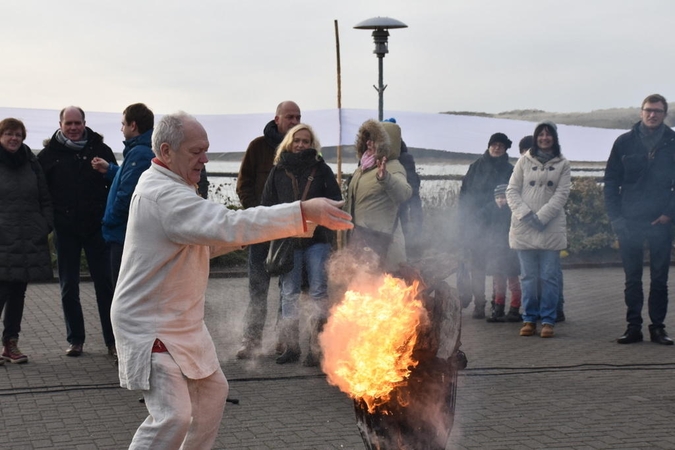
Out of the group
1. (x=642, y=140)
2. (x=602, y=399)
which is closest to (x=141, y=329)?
(x=602, y=399)

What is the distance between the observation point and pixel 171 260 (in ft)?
14.3

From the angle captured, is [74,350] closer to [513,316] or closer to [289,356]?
[289,356]

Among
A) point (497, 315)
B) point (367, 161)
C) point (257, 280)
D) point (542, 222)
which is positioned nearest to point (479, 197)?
point (497, 315)

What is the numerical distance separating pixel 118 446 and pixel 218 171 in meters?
11.6

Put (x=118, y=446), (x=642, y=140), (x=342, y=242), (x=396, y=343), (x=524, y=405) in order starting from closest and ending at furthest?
(x=396, y=343) → (x=118, y=446) → (x=524, y=405) → (x=342, y=242) → (x=642, y=140)

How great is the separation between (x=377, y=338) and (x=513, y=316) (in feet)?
22.3

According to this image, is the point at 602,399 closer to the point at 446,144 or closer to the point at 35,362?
the point at 35,362

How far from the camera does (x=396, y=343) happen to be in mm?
4801

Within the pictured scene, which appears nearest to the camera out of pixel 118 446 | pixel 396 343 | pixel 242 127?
pixel 396 343

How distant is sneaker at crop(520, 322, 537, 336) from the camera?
10297 millimetres

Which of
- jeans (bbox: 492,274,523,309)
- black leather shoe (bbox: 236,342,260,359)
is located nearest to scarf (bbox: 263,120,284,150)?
black leather shoe (bbox: 236,342,260,359)

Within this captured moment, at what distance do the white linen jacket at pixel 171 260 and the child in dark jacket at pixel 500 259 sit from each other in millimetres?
7217

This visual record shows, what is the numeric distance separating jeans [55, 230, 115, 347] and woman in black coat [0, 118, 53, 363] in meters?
0.15

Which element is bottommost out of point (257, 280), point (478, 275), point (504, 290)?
point (504, 290)
